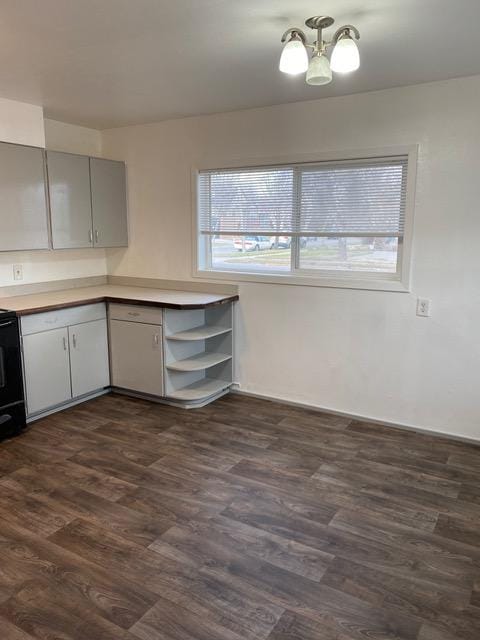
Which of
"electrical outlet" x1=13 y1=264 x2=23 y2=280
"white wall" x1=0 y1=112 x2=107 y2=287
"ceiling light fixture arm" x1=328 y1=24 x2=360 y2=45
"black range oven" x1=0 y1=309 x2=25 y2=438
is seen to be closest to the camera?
"ceiling light fixture arm" x1=328 y1=24 x2=360 y2=45

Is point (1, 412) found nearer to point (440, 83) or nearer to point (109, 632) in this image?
point (109, 632)

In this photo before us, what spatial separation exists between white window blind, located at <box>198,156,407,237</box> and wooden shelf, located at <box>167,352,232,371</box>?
110 cm

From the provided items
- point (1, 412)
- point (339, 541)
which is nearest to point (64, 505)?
point (1, 412)

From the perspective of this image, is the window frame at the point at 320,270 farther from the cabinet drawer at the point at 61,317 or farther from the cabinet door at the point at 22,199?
the cabinet door at the point at 22,199

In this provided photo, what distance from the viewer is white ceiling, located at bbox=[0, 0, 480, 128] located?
83.7 inches

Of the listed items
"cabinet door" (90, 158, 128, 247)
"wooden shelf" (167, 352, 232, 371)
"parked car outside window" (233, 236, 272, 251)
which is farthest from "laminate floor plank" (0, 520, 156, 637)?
"cabinet door" (90, 158, 128, 247)

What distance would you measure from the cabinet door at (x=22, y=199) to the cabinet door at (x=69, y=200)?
0.10 metres

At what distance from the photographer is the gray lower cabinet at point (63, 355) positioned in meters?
3.64

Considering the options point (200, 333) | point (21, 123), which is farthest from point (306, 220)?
point (21, 123)

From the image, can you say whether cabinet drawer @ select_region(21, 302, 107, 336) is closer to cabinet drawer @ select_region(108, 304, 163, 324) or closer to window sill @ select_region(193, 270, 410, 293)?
cabinet drawer @ select_region(108, 304, 163, 324)

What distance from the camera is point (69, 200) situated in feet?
13.6

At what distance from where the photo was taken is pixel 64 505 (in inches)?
104

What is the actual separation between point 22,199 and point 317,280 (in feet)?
7.84

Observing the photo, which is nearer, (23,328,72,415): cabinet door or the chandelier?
the chandelier
